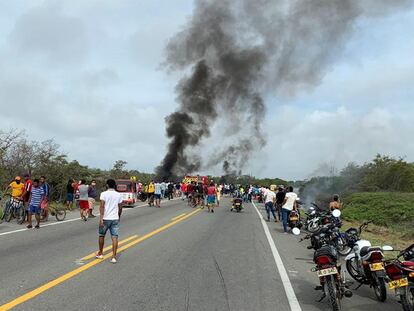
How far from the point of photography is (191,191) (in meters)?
31.2

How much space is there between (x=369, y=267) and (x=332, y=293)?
1.24 m

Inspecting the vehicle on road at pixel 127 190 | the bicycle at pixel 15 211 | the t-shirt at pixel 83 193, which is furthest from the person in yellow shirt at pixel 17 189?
the vehicle on road at pixel 127 190

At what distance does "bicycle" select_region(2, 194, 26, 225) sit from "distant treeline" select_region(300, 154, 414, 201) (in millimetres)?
37678

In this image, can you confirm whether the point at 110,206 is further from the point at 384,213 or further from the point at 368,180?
the point at 368,180

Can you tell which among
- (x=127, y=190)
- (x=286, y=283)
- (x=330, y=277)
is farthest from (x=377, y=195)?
(x=330, y=277)

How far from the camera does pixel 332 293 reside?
20.1 feet

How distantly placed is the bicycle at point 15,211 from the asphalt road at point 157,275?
3.58 meters

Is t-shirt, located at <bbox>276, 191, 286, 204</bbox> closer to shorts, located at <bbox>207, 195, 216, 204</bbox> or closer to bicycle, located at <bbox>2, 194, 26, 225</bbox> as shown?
shorts, located at <bbox>207, 195, 216, 204</bbox>

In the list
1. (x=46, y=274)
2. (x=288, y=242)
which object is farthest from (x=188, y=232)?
(x=46, y=274)

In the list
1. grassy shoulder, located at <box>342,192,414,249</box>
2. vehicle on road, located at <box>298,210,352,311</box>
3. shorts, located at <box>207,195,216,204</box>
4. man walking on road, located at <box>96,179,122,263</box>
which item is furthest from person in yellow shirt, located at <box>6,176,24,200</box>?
grassy shoulder, located at <box>342,192,414,249</box>

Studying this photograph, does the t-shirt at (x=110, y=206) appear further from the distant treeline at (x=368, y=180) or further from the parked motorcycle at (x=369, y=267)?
the distant treeline at (x=368, y=180)

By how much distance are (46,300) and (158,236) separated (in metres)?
7.51

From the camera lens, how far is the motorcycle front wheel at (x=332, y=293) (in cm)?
608

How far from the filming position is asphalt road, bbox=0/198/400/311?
6.15m
